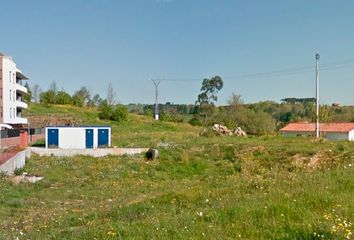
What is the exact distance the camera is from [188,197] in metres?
9.31

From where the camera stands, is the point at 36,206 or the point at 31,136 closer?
the point at 36,206

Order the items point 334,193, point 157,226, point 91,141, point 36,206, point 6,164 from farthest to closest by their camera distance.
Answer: point 91,141, point 6,164, point 36,206, point 334,193, point 157,226

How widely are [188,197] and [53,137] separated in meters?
27.2

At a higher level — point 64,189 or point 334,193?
point 334,193

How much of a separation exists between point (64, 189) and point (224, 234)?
13.7 metres

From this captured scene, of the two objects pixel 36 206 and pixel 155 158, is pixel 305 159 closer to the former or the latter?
pixel 155 158

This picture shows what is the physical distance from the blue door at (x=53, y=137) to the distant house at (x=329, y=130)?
138 feet

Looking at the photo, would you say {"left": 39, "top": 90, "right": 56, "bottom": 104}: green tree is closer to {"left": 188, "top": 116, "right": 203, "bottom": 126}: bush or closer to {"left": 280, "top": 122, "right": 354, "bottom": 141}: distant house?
{"left": 188, "top": 116, "right": 203, "bottom": 126}: bush

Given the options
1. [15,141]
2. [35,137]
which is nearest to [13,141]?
[15,141]

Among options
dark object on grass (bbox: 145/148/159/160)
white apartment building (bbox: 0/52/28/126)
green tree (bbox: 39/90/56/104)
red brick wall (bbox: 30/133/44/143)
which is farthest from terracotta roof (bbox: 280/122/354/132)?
green tree (bbox: 39/90/56/104)

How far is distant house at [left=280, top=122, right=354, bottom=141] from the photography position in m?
66.2

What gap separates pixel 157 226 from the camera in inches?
235

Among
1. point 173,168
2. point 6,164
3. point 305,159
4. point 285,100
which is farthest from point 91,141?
point 285,100

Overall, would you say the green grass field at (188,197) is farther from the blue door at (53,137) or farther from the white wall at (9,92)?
the white wall at (9,92)
